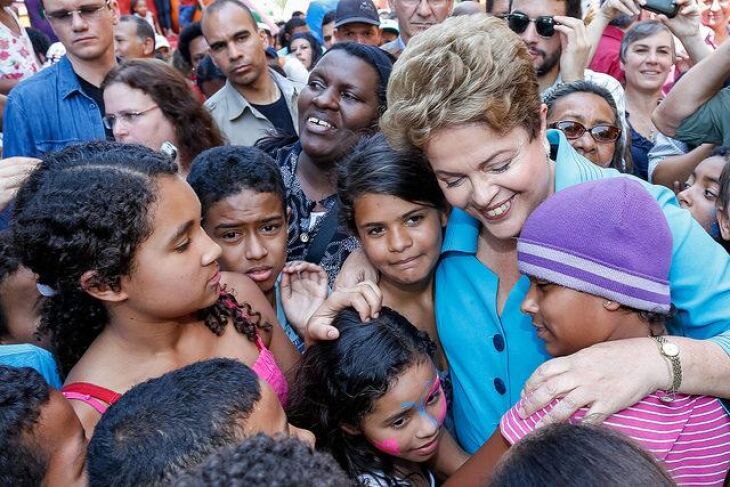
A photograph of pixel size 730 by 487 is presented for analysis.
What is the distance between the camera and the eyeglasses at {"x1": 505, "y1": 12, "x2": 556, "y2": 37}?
12.1 feet

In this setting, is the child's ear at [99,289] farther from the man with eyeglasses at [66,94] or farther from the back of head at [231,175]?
the man with eyeglasses at [66,94]

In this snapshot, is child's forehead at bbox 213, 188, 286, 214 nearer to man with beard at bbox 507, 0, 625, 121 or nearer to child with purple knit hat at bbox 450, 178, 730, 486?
child with purple knit hat at bbox 450, 178, 730, 486

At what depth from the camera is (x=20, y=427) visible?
144 centimetres

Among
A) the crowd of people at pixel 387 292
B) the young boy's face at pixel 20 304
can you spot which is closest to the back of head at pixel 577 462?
the crowd of people at pixel 387 292

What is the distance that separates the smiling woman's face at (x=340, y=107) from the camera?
3.04 m

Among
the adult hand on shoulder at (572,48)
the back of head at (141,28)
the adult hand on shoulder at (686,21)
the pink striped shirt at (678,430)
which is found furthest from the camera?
the back of head at (141,28)

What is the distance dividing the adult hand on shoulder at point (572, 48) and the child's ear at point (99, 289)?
2.67m

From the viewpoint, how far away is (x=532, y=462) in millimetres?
1168

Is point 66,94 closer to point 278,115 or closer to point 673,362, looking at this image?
point 278,115

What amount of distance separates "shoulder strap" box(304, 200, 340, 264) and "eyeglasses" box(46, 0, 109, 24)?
6.85 feet

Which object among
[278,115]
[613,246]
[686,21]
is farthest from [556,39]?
[613,246]

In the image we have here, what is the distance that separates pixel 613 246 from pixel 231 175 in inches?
61.7

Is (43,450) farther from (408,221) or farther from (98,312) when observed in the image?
(408,221)

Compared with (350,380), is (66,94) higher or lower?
higher
